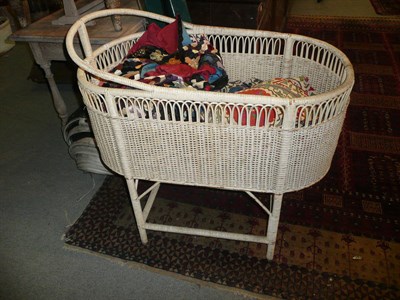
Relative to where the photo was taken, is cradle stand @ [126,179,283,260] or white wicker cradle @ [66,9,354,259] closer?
white wicker cradle @ [66,9,354,259]

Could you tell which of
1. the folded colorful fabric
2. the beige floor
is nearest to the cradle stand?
the folded colorful fabric

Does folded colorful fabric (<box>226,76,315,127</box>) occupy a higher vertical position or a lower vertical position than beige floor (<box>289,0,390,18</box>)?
higher

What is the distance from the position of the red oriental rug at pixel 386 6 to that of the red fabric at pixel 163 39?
129 inches

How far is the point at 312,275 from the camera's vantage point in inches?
48.9

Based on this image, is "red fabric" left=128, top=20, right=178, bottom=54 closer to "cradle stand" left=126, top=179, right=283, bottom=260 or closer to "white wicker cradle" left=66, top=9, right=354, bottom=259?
"white wicker cradle" left=66, top=9, right=354, bottom=259

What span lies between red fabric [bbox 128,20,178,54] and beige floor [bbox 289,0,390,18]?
9.43 ft

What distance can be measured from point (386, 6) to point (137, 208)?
Answer: 12.9 feet

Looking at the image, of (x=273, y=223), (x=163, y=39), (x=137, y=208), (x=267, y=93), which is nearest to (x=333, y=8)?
(x=163, y=39)

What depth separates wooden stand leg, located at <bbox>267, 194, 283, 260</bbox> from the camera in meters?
1.08

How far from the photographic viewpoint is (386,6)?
375 centimetres

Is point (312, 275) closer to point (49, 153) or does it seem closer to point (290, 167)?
point (290, 167)

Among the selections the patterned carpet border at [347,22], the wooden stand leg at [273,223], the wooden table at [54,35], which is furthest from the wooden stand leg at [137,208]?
the patterned carpet border at [347,22]

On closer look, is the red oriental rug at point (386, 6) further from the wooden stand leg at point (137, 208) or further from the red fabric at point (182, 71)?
the wooden stand leg at point (137, 208)

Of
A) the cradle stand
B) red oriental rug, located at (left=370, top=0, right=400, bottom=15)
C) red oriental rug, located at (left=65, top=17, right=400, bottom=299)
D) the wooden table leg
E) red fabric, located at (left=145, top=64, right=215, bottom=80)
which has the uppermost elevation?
red fabric, located at (left=145, top=64, right=215, bottom=80)
